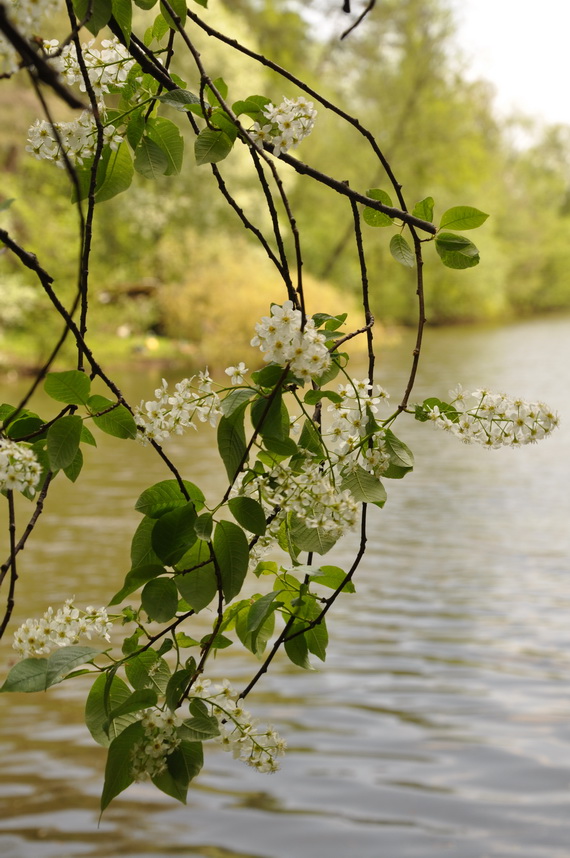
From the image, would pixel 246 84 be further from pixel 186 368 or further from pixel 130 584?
pixel 130 584

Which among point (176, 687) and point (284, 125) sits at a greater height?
point (284, 125)

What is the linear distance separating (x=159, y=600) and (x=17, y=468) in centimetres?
18

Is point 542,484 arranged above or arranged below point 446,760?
above

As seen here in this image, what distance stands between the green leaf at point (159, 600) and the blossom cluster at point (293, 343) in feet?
0.77

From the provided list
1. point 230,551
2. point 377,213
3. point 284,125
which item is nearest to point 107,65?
point 284,125

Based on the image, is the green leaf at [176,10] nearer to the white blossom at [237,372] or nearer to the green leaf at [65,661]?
the white blossom at [237,372]

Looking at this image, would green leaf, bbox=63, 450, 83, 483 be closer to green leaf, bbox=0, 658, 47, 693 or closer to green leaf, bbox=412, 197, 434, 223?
green leaf, bbox=0, 658, 47, 693

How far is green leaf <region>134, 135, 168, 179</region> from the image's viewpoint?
1125 millimetres

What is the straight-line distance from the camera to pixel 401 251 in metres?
1.14

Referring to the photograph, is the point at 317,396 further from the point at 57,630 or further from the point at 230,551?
the point at 57,630

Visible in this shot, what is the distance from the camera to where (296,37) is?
28688mm

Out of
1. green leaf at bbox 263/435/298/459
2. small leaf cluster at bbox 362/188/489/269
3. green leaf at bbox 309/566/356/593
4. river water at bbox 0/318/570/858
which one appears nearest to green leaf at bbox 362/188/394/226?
small leaf cluster at bbox 362/188/489/269

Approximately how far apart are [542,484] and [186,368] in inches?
427

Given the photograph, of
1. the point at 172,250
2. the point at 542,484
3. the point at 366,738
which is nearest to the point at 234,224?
the point at 172,250
